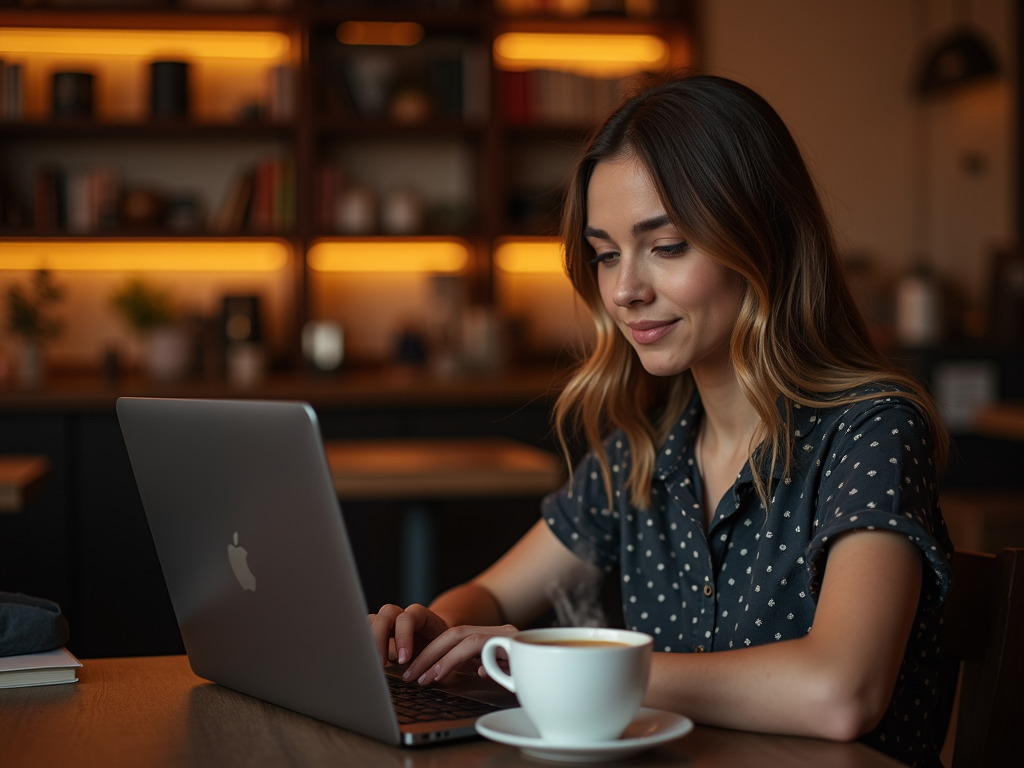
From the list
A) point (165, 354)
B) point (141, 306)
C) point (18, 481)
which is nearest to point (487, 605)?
point (18, 481)

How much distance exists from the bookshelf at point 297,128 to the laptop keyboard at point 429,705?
3374mm

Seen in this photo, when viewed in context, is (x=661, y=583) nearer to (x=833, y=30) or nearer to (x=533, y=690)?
(x=533, y=690)

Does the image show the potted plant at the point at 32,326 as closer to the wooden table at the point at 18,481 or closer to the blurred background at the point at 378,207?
the blurred background at the point at 378,207

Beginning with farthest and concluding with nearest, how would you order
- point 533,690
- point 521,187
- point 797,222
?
point 521,187 < point 797,222 < point 533,690

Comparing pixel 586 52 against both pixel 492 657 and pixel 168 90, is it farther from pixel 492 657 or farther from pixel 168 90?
pixel 492 657

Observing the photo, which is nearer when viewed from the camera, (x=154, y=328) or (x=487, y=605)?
(x=487, y=605)

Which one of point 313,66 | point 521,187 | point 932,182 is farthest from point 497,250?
point 932,182

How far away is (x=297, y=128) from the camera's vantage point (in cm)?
431

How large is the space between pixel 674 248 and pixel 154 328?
128 inches

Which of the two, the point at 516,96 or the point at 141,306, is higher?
the point at 516,96

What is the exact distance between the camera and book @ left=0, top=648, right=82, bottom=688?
43.9 inches

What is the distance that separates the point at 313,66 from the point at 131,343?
4.08 feet

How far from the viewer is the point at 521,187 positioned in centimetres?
469

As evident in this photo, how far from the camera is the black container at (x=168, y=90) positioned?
4.29 m
